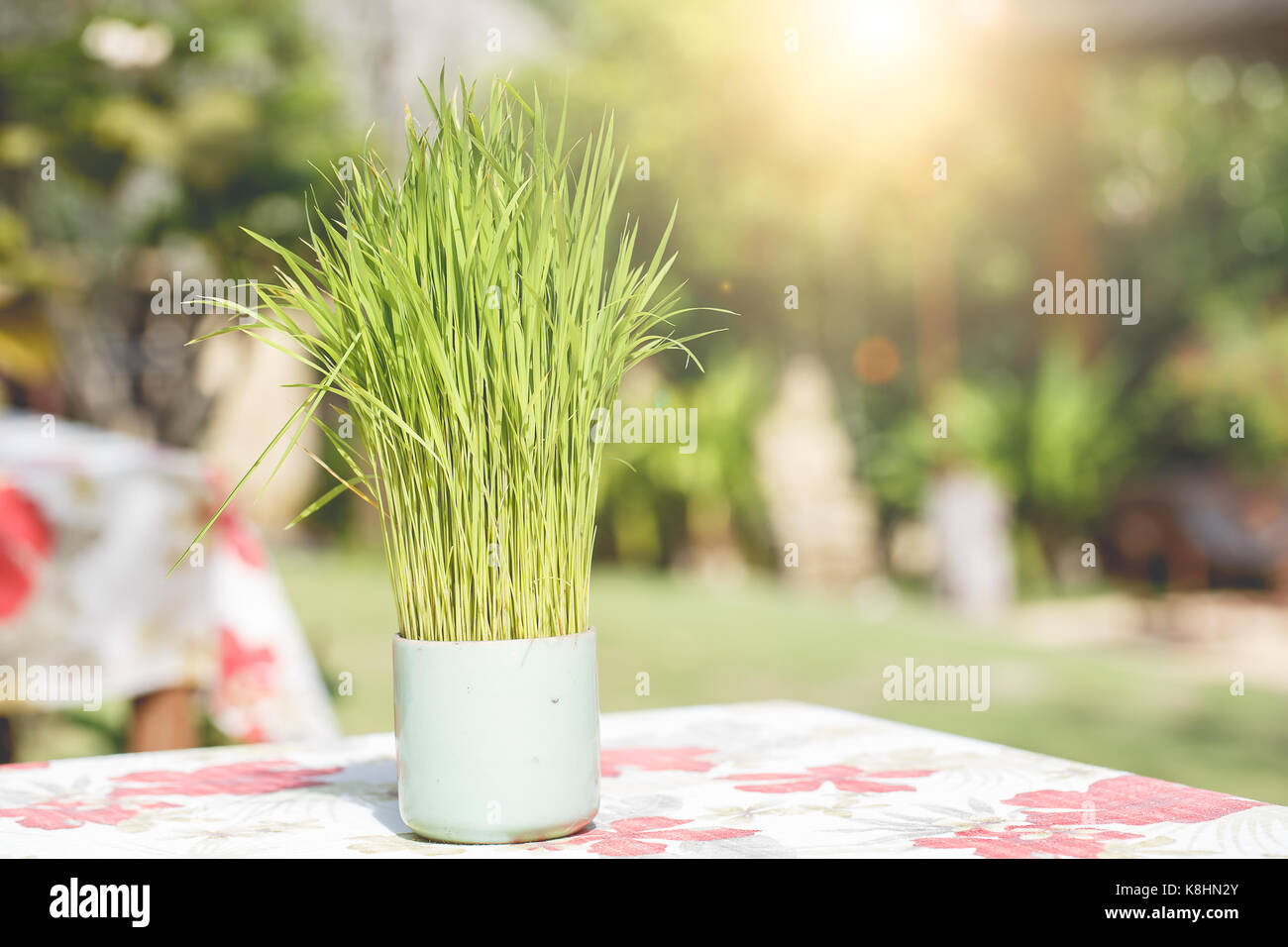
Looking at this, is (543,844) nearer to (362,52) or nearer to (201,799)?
(201,799)

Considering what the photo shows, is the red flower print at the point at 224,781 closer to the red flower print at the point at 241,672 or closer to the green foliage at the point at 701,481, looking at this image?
the red flower print at the point at 241,672

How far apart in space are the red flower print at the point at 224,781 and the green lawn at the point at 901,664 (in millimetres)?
2338

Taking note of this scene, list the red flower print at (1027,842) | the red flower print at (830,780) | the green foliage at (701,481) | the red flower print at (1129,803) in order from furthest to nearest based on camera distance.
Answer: the green foliage at (701,481) → the red flower print at (830,780) → the red flower print at (1129,803) → the red flower print at (1027,842)

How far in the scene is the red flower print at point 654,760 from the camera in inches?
54.7

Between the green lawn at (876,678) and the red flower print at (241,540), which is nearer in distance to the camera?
the red flower print at (241,540)

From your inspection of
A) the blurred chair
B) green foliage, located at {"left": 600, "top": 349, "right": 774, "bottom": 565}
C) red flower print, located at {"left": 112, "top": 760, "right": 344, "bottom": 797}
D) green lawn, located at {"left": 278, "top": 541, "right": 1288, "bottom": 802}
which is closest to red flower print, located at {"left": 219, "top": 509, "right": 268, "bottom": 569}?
the blurred chair

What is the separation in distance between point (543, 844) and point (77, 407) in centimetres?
542

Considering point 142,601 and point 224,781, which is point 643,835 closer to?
point 224,781

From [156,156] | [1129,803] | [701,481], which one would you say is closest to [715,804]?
[1129,803]

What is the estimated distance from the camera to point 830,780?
129 centimetres

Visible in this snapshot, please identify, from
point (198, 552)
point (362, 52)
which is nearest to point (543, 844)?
point (198, 552)

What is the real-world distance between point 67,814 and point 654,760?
625mm

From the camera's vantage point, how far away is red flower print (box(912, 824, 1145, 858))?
38.4 inches

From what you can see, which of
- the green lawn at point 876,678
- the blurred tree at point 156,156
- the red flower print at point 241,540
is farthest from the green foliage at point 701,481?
the red flower print at point 241,540
